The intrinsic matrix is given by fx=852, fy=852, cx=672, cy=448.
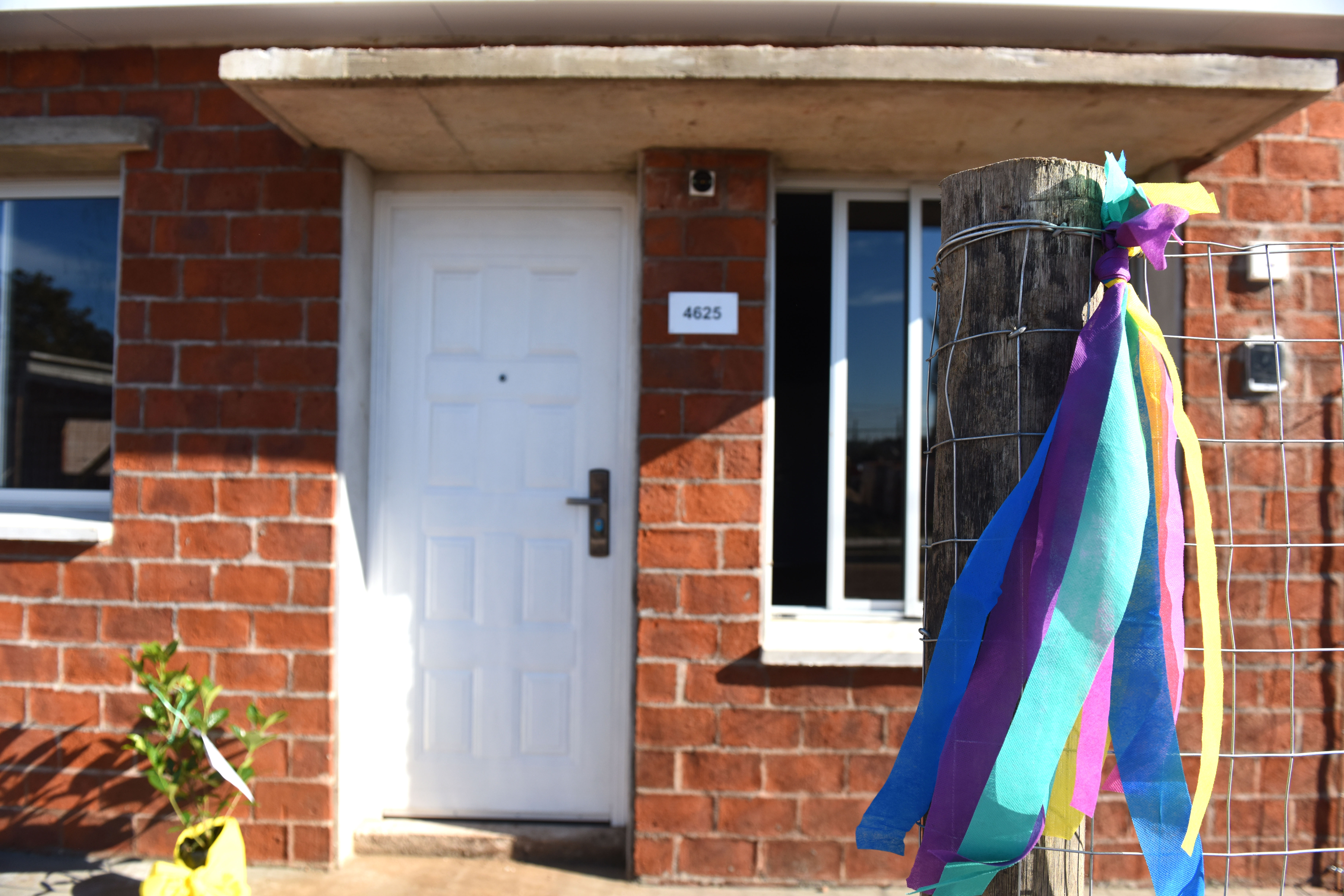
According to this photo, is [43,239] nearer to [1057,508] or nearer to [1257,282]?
[1057,508]

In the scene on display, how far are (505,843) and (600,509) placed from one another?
1.32 meters

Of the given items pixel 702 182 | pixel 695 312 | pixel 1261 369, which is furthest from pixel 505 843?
pixel 1261 369

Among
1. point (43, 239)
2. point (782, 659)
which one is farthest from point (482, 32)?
point (782, 659)

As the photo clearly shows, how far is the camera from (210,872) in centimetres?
269

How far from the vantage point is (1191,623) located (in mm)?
3053

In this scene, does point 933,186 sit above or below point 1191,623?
above

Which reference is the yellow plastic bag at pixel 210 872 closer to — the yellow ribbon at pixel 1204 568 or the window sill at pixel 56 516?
the window sill at pixel 56 516

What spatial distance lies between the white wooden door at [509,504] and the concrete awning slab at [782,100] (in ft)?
1.49

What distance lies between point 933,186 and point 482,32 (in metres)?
1.79

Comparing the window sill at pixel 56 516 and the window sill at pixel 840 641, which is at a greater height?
the window sill at pixel 56 516

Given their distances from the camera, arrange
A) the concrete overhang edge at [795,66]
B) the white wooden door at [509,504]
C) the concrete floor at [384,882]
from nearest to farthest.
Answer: the concrete overhang edge at [795,66]
the concrete floor at [384,882]
the white wooden door at [509,504]

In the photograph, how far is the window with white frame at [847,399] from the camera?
10.9ft

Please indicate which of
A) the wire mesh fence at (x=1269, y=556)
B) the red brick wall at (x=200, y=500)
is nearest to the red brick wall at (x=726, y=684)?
the wire mesh fence at (x=1269, y=556)

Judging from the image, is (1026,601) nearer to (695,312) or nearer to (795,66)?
(795,66)
